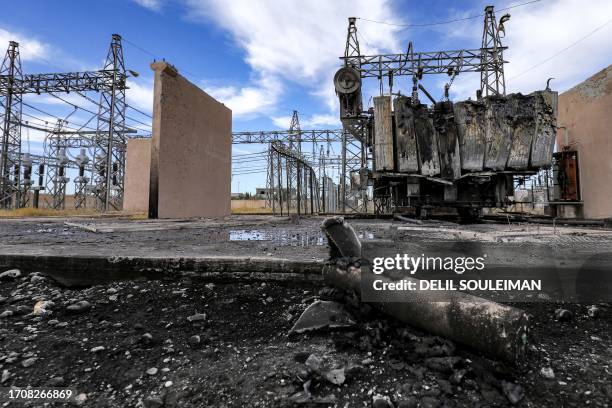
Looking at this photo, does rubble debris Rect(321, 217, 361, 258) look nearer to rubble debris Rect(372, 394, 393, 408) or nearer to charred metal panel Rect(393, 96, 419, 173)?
rubble debris Rect(372, 394, 393, 408)

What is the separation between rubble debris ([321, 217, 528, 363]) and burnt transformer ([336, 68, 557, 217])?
5.02 metres

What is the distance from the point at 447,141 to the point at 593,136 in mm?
3310

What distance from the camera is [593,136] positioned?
265 inches

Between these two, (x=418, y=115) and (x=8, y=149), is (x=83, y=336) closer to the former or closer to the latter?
(x=418, y=115)

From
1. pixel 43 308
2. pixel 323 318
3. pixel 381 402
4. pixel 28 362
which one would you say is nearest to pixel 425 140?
pixel 323 318

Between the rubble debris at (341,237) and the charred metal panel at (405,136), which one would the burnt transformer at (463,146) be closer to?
the charred metal panel at (405,136)

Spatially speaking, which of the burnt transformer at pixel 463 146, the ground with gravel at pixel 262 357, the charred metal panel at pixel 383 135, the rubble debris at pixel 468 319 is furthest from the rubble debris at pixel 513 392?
the charred metal panel at pixel 383 135

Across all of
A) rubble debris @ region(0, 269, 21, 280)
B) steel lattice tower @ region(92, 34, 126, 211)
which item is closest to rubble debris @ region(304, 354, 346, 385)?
rubble debris @ region(0, 269, 21, 280)

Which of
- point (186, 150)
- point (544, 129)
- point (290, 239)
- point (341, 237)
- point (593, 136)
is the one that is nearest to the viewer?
point (341, 237)

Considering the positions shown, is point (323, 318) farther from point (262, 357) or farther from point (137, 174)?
point (137, 174)

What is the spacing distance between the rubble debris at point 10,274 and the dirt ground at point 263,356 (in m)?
0.26

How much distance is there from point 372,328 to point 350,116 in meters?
7.57

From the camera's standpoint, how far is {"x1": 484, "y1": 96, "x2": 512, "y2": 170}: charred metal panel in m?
6.01

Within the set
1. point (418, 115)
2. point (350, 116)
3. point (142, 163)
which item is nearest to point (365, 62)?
point (350, 116)
